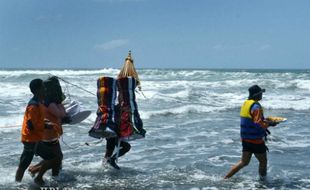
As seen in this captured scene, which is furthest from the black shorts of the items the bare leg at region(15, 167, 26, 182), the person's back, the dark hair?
the dark hair

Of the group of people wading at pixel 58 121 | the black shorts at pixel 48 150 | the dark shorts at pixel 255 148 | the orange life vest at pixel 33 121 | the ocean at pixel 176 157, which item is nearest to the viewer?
the orange life vest at pixel 33 121

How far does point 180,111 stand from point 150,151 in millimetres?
7773

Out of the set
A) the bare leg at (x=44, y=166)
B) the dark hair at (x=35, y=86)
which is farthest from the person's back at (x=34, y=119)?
the bare leg at (x=44, y=166)

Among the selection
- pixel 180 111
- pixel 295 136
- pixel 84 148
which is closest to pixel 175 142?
pixel 84 148

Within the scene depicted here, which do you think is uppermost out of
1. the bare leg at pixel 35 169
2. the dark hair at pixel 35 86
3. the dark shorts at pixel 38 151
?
the dark hair at pixel 35 86

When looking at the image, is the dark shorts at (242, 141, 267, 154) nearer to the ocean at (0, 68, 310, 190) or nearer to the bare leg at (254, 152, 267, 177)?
the bare leg at (254, 152, 267, 177)

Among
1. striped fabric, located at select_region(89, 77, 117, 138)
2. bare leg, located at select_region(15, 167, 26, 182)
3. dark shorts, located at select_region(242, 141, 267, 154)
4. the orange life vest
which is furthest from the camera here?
striped fabric, located at select_region(89, 77, 117, 138)

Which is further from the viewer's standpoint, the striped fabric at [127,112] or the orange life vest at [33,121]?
the striped fabric at [127,112]

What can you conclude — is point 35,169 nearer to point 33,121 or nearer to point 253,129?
point 33,121

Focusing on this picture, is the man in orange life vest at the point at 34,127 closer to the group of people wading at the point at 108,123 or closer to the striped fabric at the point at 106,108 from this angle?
the group of people wading at the point at 108,123

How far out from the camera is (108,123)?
311 inches

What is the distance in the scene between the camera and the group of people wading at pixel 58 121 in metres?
6.65

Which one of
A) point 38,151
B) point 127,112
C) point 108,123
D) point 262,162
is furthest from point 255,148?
point 38,151

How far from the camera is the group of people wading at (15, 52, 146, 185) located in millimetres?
6652
